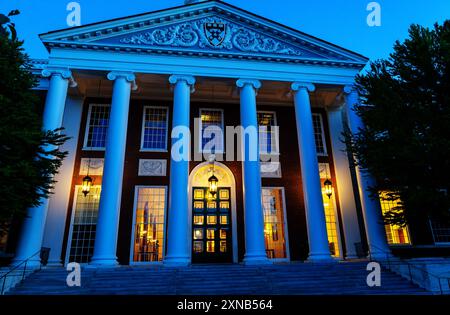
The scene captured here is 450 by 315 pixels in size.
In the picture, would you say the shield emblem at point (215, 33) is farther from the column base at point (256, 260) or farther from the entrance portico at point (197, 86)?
the column base at point (256, 260)

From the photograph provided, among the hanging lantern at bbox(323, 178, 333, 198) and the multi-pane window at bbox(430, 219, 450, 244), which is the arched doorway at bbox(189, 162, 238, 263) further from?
the multi-pane window at bbox(430, 219, 450, 244)

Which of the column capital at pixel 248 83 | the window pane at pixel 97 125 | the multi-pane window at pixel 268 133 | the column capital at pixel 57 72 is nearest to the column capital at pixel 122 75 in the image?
the column capital at pixel 57 72

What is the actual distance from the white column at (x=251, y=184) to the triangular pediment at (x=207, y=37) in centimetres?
203

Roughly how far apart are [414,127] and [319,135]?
799 centimetres

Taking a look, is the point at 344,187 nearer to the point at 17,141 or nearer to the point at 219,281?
the point at 219,281

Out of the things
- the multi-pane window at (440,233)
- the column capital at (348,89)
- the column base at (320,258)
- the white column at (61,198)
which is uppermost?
the column capital at (348,89)

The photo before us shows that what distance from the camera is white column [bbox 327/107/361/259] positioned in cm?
1758

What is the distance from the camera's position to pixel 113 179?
13.8 meters

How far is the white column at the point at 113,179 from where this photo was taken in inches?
508

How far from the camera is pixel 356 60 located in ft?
57.2

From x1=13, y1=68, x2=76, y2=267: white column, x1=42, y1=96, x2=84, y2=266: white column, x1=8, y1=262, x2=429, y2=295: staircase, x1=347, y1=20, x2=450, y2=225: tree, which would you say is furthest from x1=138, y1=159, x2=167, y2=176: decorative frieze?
x1=347, y1=20, x2=450, y2=225: tree

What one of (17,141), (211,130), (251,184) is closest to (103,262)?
(17,141)

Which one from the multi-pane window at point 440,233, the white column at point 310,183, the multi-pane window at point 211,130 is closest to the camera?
the white column at point 310,183
